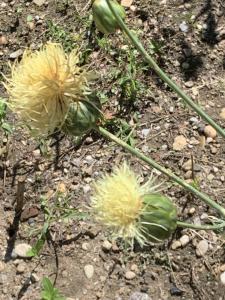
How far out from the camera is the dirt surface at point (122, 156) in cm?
273

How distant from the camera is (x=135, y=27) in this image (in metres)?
3.33

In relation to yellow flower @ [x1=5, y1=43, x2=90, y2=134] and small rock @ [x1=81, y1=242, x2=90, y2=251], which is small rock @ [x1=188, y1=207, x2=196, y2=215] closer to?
small rock @ [x1=81, y1=242, x2=90, y2=251]

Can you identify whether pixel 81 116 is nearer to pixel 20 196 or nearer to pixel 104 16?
pixel 104 16

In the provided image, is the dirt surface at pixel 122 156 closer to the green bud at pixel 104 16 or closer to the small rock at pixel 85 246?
the small rock at pixel 85 246

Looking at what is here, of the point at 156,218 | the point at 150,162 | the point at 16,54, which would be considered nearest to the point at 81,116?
the point at 150,162

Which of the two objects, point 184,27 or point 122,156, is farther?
point 184,27

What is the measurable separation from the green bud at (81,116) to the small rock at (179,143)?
0.84 metres

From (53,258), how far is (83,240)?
0.16m

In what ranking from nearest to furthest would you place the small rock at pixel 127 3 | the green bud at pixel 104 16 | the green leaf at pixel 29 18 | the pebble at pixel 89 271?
the green bud at pixel 104 16 → the pebble at pixel 89 271 → the small rock at pixel 127 3 → the green leaf at pixel 29 18

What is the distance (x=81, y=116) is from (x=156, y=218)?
42cm

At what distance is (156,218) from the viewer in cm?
210

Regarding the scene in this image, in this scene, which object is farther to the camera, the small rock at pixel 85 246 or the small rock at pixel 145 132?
the small rock at pixel 145 132

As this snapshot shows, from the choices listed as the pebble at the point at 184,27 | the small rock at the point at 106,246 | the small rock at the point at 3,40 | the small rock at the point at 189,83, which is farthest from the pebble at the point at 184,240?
the small rock at the point at 3,40

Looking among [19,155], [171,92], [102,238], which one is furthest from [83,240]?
[171,92]
